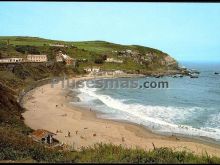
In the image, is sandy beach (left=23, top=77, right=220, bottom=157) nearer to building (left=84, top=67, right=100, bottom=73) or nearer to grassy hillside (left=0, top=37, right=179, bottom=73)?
grassy hillside (left=0, top=37, right=179, bottom=73)

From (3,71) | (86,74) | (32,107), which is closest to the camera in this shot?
(32,107)

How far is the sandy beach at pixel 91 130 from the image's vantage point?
22.3 m

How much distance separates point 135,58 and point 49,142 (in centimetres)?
9914

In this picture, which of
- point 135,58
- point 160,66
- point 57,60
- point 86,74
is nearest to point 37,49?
point 57,60

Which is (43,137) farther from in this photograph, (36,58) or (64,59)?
(64,59)

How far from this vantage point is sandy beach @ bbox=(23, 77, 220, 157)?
73.2 ft

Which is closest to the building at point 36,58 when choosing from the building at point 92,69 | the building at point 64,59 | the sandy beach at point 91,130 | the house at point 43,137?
the building at point 64,59

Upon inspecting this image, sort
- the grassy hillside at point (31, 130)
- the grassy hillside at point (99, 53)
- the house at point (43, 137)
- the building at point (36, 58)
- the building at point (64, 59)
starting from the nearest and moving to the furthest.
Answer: the grassy hillside at point (31, 130) → the house at point (43, 137) → the building at point (36, 58) → the building at point (64, 59) → the grassy hillside at point (99, 53)

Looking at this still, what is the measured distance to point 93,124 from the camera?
2892 centimetres

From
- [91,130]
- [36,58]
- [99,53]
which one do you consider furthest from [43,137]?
[99,53]

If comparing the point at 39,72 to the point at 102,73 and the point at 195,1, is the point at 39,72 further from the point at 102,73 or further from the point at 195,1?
the point at 195,1

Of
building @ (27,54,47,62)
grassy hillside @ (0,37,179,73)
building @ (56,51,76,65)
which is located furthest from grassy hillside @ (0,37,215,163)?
building @ (27,54,47,62)

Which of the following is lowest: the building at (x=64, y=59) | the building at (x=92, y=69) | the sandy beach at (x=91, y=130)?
the sandy beach at (x=91, y=130)

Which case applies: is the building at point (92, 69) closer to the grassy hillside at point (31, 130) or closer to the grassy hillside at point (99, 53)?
the grassy hillside at point (99, 53)
